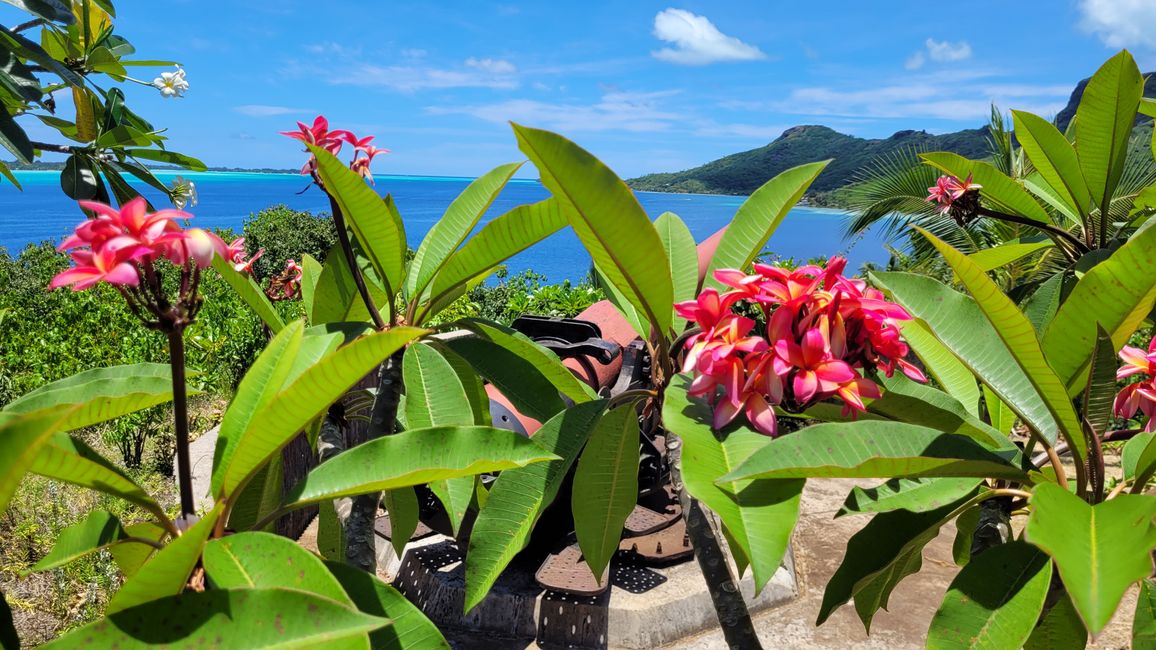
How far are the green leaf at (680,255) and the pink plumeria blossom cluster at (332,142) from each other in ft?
1.85

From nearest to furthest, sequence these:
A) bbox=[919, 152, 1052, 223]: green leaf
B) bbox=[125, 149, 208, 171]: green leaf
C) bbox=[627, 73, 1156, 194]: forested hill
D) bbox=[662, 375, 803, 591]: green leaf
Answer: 1. bbox=[662, 375, 803, 591]: green leaf
2. bbox=[125, 149, 208, 171]: green leaf
3. bbox=[919, 152, 1052, 223]: green leaf
4. bbox=[627, 73, 1156, 194]: forested hill

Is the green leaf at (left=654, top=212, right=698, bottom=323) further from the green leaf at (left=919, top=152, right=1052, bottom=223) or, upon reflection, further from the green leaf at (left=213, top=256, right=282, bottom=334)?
the green leaf at (left=919, top=152, right=1052, bottom=223)

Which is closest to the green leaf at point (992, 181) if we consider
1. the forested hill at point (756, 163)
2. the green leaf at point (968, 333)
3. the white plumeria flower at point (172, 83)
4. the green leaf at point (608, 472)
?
the green leaf at point (968, 333)

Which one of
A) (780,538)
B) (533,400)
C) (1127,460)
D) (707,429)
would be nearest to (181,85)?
(533,400)

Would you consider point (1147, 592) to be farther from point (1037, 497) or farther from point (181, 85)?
point (181, 85)

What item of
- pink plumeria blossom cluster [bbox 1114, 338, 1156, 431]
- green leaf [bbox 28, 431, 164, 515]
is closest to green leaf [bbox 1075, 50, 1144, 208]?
pink plumeria blossom cluster [bbox 1114, 338, 1156, 431]

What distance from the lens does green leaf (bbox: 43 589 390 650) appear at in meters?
0.67

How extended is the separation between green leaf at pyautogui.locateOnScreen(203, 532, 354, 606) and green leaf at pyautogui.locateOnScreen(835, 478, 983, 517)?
1.89 ft

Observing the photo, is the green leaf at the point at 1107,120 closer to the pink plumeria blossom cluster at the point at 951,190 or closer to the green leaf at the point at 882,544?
the pink plumeria blossom cluster at the point at 951,190

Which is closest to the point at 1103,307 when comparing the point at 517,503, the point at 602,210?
the point at 602,210

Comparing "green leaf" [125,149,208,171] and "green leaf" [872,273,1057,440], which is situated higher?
"green leaf" [125,149,208,171]

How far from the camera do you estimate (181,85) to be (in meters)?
2.65

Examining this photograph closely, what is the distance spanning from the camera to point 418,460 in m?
0.83

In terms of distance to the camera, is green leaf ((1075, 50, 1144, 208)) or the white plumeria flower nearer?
green leaf ((1075, 50, 1144, 208))
